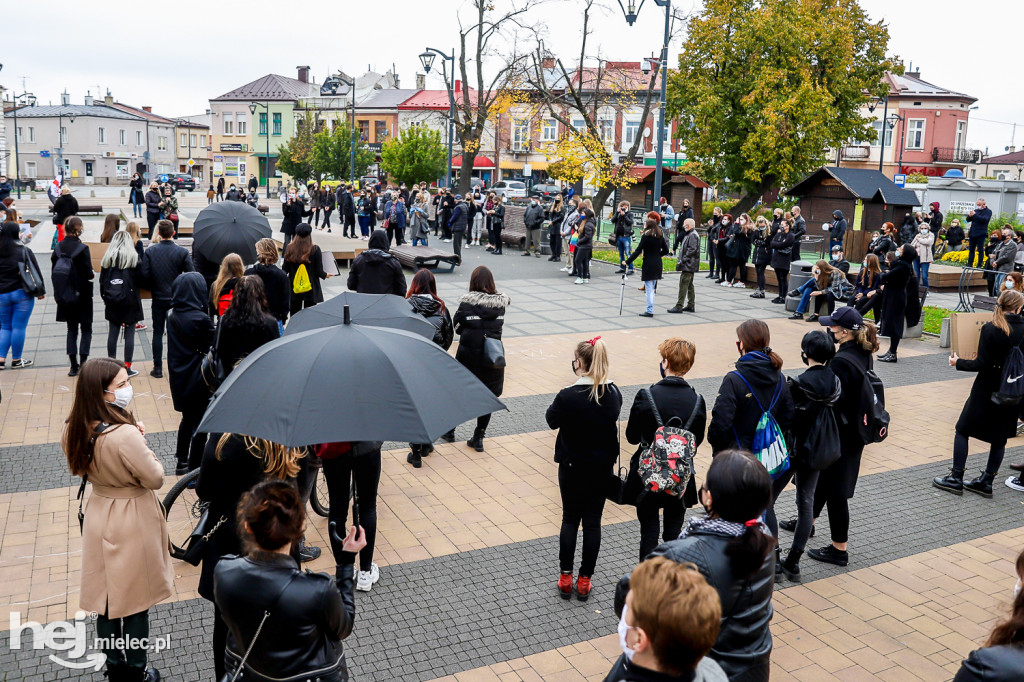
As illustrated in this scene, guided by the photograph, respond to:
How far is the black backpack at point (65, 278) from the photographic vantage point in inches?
379

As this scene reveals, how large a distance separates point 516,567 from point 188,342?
3.38 metres

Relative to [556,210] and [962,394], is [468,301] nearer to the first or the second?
[962,394]

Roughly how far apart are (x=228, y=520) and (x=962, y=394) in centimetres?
1010

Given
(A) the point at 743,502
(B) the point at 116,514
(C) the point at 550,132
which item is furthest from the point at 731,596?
(C) the point at 550,132

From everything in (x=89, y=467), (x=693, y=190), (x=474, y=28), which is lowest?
(x=89, y=467)

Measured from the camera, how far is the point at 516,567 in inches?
236

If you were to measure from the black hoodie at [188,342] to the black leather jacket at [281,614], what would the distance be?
4.20 m

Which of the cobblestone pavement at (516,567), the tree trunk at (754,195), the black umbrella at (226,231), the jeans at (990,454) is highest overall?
the tree trunk at (754,195)

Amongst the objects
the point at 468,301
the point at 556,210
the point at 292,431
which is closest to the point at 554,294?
the point at 556,210

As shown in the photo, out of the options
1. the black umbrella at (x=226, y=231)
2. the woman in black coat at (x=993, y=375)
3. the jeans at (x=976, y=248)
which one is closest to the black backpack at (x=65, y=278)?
the black umbrella at (x=226, y=231)

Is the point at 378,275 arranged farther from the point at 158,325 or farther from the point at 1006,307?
the point at 1006,307

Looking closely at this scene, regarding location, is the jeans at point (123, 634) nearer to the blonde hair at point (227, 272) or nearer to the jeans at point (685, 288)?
the blonde hair at point (227, 272)

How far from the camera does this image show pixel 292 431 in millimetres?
3906

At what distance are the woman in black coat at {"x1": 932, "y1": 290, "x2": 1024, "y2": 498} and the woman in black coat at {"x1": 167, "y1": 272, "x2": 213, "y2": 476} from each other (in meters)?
6.30
